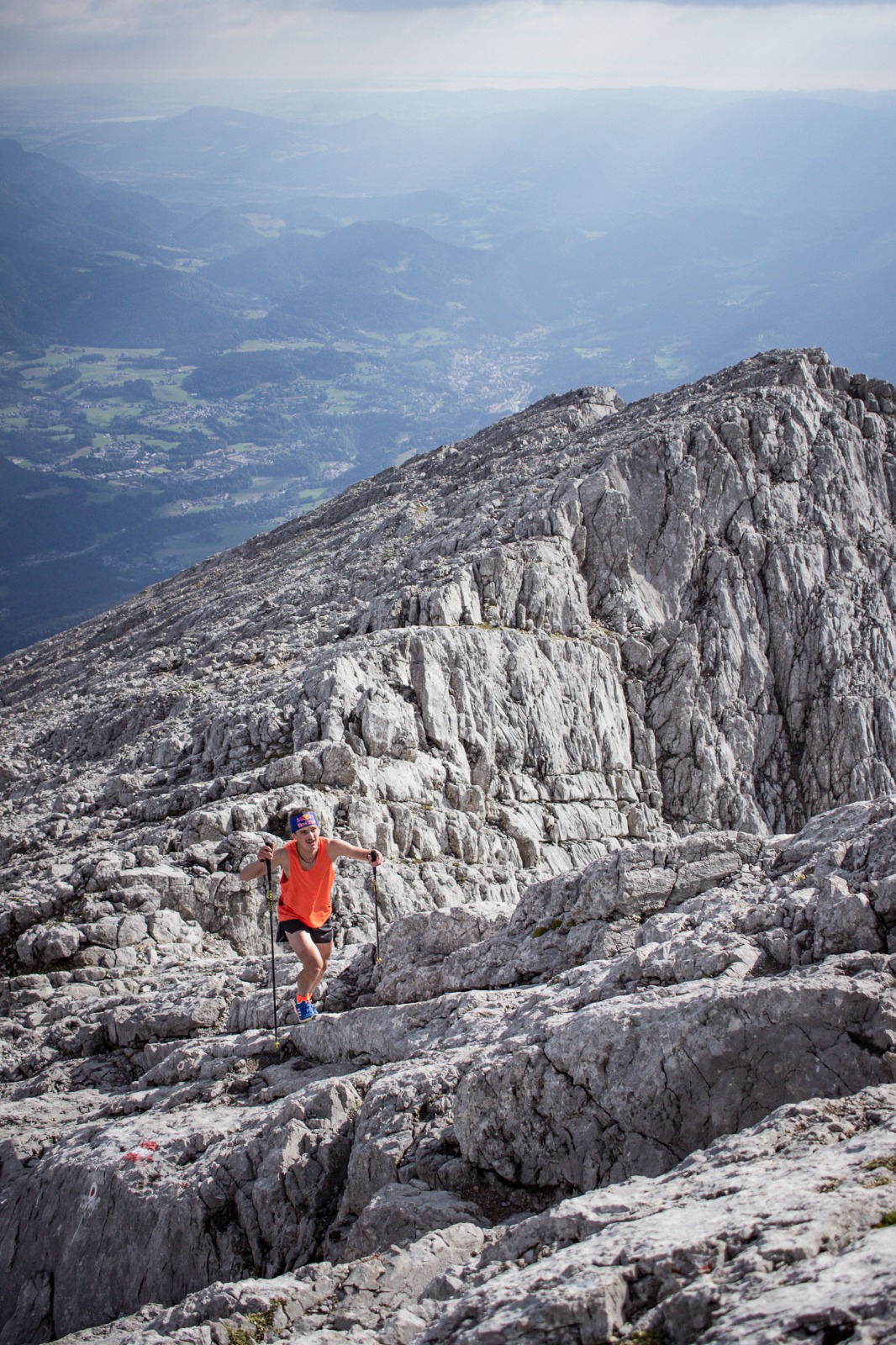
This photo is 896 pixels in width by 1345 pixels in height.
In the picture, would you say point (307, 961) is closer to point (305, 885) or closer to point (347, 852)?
point (305, 885)

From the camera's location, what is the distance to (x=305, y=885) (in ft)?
57.3

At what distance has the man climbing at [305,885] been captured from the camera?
17.2 metres

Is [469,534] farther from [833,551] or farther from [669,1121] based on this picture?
[669,1121]

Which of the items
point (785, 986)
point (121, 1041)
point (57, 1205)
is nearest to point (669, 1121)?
point (785, 986)

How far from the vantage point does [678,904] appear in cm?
1641

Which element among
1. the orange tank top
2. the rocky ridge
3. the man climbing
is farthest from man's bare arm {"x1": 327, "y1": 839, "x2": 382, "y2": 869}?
the rocky ridge

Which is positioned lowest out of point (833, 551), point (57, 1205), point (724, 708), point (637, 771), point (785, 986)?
point (57, 1205)

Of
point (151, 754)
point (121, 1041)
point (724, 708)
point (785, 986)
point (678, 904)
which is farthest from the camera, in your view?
point (724, 708)

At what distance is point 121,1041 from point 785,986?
13.5m

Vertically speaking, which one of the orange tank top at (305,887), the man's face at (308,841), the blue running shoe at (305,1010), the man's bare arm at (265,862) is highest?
the man's face at (308,841)

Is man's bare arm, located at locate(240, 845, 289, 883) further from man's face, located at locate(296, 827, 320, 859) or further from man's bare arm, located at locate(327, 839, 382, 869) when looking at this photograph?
man's bare arm, located at locate(327, 839, 382, 869)

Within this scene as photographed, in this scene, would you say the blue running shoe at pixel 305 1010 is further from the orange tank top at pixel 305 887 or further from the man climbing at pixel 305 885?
the orange tank top at pixel 305 887

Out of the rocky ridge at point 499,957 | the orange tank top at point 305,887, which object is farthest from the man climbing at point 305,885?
the rocky ridge at point 499,957

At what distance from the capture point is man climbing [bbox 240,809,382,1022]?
17156 mm
